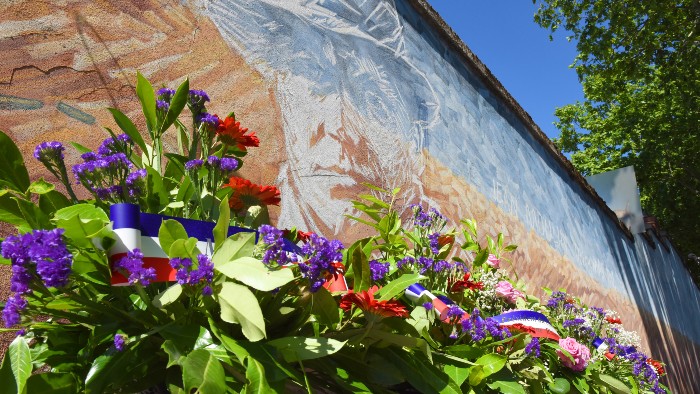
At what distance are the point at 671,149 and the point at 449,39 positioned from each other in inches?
423

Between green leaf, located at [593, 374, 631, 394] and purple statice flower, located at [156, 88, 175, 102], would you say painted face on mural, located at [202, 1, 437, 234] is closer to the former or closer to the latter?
purple statice flower, located at [156, 88, 175, 102]

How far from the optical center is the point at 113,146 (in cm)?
152

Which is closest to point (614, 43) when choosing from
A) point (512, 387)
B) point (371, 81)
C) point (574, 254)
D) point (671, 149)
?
point (574, 254)

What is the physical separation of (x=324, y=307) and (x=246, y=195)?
53 cm

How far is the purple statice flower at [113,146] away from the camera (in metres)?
1.47

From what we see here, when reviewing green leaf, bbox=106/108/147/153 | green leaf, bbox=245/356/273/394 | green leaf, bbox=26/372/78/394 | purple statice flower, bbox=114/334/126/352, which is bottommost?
green leaf, bbox=26/372/78/394

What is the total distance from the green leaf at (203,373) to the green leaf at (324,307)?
0.26 meters

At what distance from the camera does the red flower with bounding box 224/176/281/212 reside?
1.76 metres

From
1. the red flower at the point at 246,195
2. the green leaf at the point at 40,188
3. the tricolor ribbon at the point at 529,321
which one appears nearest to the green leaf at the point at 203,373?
the green leaf at the point at 40,188

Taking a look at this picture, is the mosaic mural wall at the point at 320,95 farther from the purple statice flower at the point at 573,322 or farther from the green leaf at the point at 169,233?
the purple statice flower at the point at 573,322

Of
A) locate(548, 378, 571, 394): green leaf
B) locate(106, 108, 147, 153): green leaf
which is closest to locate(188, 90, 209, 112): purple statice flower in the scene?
locate(106, 108, 147, 153): green leaf

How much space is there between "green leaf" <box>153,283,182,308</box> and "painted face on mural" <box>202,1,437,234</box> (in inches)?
48.8

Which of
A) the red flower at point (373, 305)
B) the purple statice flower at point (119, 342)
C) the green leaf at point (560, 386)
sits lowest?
the purple statice flower at point (119, 342)

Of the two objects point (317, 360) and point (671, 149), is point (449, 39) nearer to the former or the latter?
point (317, 360)
